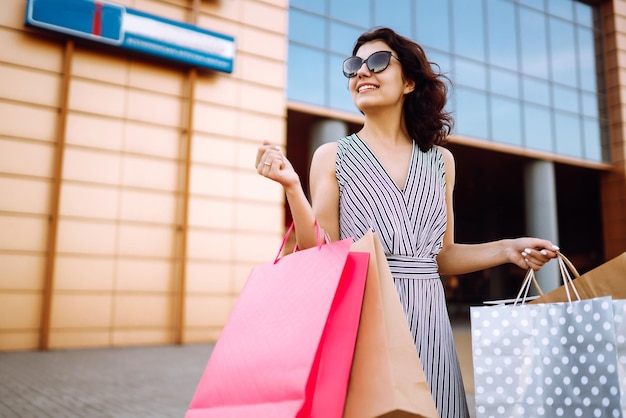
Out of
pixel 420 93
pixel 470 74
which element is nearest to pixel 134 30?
pixel 470 74

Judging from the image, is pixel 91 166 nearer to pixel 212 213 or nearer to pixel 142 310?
pixel 212 213

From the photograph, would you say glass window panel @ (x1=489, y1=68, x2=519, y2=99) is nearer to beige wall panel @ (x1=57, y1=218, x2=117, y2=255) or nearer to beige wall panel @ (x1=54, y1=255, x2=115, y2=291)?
beige wall panel @ (x1=57, y1=218, x2=117, y2=255)

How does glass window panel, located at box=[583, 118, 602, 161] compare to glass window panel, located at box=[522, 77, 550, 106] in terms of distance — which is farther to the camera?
glass window panel, located at box=[583, 118, 602, 161]

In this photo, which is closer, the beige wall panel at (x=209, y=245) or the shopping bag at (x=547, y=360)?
the shopping bag at (x=547, y=360)

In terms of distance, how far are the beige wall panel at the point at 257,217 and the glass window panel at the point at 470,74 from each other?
7382 millimetres

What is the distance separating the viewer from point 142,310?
38.2ft

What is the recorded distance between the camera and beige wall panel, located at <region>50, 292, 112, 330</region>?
10781 mm

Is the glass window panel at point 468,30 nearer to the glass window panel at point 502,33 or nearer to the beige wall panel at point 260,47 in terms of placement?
the glass window panel at point 502,33

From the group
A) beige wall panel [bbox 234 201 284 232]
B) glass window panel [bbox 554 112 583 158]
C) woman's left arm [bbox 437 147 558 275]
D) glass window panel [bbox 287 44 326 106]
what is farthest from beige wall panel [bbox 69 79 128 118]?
glass window panel [bbox 554 112 583 158]

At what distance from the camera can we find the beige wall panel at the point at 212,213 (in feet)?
40.3

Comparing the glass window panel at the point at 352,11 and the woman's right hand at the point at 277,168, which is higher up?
the glass window panel at the point at 352,11

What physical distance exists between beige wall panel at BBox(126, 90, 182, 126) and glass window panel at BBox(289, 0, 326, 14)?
4.08m

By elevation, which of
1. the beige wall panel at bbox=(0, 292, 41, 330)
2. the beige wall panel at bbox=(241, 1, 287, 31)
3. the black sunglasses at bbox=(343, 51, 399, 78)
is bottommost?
the beige wall panel at bbox=(0, 292, 41, 330)

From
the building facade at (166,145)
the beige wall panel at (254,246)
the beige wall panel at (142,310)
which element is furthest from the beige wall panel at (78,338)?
the beige wall panel at (254,246)
